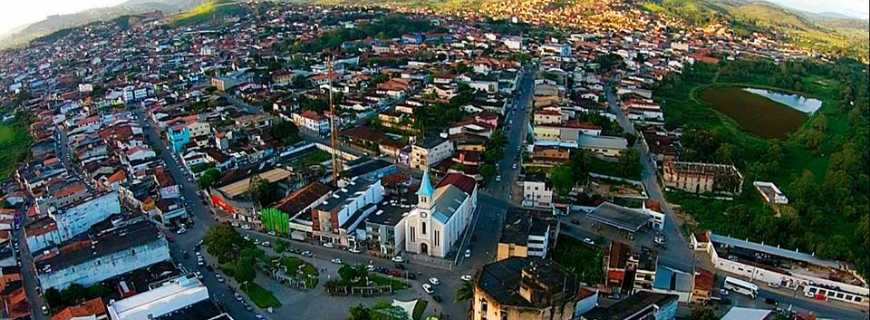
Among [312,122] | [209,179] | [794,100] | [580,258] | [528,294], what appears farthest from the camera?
[794,100]

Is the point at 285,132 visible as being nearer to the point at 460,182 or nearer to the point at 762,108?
the point at 460,182

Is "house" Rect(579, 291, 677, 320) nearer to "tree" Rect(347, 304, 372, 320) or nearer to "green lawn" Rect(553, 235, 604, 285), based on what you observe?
"green lawn" Rect(553, 235, 604, 285)

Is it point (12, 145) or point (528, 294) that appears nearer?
point (528, 294)

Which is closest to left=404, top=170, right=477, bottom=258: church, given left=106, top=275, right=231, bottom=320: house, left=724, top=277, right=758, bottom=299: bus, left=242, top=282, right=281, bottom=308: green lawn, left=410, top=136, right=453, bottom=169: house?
left=242, top=282, right=281, bottom=308: green lawn

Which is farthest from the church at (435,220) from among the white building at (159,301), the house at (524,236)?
the white building at (159,301)

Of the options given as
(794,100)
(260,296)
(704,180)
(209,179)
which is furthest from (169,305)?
(794,100)

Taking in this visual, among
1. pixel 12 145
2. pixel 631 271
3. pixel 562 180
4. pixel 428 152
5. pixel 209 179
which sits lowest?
pixel 631 271

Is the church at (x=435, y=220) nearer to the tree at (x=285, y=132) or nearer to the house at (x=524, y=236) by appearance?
the house at (x=524, y=236)

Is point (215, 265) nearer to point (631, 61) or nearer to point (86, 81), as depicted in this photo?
point (86, 81)

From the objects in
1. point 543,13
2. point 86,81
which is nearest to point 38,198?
point 86,81
